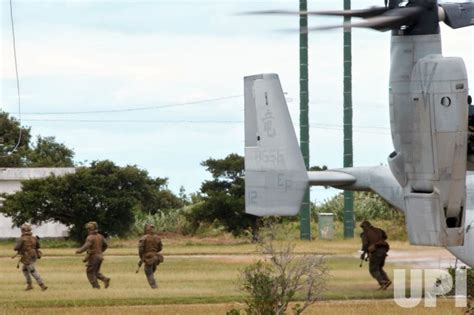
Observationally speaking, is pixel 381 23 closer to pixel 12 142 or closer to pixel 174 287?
pixel 174 287

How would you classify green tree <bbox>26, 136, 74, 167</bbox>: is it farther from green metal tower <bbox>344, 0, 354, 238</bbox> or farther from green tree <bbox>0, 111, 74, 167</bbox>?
green metal tower <bbox>344, 0, 354, 238</bbox>

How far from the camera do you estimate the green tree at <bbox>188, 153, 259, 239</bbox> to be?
60.3m

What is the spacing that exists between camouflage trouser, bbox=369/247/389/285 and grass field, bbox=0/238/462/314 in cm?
30

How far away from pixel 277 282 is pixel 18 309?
6.45 metres

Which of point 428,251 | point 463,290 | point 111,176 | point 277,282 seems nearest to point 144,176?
point 111,176

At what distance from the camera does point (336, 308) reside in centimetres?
2834

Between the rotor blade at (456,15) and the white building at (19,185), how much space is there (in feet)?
135

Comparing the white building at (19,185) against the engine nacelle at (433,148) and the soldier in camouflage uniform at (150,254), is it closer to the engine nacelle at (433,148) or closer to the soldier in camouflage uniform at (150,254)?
the soldier in camouflage uniform at (150,254)

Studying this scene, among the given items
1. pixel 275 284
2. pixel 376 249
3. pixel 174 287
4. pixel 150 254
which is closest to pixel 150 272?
pixel 150 254

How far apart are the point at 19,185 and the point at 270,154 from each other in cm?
3432

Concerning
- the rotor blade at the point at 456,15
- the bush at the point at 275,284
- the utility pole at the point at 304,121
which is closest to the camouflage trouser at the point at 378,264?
the bush at the point at 275,284

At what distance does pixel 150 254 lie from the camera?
3291 cm

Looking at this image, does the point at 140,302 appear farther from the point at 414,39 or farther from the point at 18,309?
the point at 414,39

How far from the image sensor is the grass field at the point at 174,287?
2842cm
